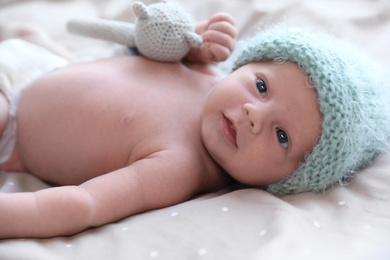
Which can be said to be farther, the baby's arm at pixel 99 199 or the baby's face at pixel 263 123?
the baby's face at pixel 263 123

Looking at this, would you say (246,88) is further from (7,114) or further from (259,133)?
(7,114)

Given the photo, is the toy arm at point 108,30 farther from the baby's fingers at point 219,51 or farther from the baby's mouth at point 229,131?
the baby's mouth at point 229,131

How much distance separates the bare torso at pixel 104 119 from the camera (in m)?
1.17

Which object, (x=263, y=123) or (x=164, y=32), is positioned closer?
(x=263, y=123)

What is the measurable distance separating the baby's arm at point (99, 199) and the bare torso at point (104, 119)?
2.6 inches

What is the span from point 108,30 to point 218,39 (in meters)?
0.31

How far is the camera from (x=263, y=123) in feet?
3.51

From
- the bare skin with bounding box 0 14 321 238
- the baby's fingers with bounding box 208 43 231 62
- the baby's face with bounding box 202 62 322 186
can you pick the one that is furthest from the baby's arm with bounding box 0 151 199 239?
the baby's fingers with bounding box 208 43 231 62

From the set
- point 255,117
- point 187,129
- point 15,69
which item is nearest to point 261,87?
point 255,117

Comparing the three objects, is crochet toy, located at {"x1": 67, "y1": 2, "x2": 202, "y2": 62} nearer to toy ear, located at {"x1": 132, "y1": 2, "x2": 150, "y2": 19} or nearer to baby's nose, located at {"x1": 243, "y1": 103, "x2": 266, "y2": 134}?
toy ear, located at {"x1": 132, "y1": 2, "x2": 150, "y2": 19}

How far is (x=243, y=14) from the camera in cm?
179

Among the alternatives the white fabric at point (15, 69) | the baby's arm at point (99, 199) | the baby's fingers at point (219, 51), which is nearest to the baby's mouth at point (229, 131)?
the baby's arm at point (99, 199)

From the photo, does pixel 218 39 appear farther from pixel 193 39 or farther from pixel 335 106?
pixel 335 106

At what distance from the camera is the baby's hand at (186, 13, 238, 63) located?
51.8 inches
